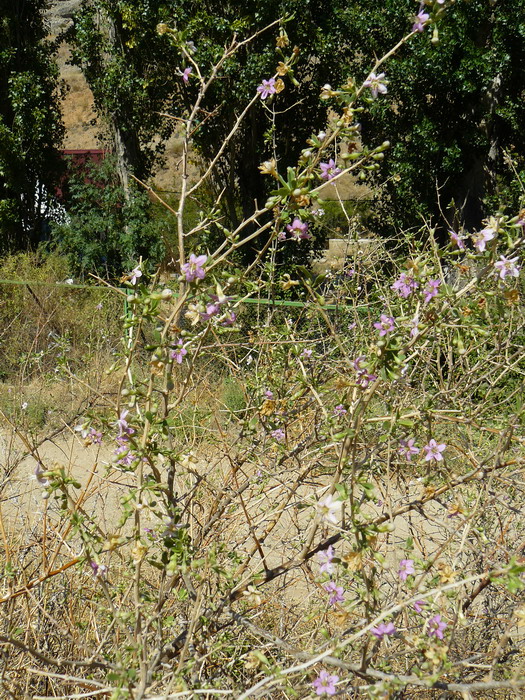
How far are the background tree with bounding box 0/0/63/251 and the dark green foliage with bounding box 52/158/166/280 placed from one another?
1057 millimetres

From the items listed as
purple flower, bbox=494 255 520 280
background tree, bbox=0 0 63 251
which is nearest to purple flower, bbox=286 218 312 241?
purple flower, bbox=494 255 520 280

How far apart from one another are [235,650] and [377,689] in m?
0.93

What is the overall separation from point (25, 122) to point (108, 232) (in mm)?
2262

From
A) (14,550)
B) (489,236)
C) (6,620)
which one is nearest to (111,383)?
(14,550)

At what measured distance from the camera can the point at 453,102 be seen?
8.85 m

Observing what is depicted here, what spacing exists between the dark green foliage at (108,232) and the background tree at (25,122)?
106 cm

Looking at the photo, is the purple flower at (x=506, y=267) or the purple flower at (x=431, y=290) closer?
the purple flower at (x=506, y=267)

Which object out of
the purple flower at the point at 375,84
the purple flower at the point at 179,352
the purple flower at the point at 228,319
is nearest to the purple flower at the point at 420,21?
the purple flower at the point at 375,84

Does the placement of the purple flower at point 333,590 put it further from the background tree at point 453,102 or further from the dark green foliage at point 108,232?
the dark green foliage at point 108,232

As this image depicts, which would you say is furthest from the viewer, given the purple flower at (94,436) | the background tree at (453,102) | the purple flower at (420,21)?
the background tree at (453,102)

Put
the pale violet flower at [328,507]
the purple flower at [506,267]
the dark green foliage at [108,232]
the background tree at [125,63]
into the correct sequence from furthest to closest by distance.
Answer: the dark green foliage at [108,232] < the background tree at [125,63] < the purple flower at [506,267] < the pale violet flower at [328,507]

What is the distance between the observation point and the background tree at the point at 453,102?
27.1ft

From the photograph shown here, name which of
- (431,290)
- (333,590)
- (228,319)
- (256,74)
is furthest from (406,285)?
(256,74)

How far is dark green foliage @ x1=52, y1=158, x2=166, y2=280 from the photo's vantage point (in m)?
9.60
